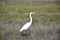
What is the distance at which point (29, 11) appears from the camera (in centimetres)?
233

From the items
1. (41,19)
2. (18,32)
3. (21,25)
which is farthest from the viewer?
(41,19)

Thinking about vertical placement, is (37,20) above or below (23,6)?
below

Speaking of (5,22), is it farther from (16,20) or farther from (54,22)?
(54,22)

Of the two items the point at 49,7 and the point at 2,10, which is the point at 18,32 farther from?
the point at 49,7

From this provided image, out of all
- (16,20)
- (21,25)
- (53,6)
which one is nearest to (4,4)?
(16,20)

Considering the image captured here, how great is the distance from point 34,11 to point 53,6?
394mm

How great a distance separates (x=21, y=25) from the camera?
1993mm

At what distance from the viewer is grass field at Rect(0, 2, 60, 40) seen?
83.0 inches

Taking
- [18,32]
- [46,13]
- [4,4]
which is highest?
[4,4]

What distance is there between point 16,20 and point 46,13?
0.54 m

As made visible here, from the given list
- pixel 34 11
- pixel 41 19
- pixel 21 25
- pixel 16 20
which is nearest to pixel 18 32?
pixel 21 25

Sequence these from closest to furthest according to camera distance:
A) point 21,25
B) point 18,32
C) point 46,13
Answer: point 18,32 < point 21,25 < point 46,13

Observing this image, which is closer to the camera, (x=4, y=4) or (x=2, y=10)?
(x=2, y=10)

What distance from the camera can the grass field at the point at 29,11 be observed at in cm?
211
